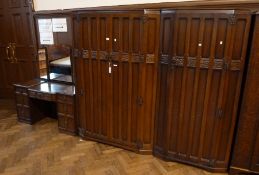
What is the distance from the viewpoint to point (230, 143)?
2.58 meters

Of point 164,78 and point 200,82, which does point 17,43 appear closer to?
point 164,78

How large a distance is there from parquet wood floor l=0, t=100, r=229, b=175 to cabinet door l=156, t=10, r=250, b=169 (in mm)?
324

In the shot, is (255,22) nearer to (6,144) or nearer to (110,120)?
(110,120)

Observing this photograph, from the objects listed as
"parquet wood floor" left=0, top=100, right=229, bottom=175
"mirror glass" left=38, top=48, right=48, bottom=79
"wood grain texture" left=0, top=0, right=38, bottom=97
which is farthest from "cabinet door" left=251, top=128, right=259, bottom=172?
"wood grain texture" left=0, top=0, right=38, bottom=97

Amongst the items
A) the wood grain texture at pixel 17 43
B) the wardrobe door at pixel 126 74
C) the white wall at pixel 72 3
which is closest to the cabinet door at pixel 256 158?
the wardrobe door at pixel 126 74

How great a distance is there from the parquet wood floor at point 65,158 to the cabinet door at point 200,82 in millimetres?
324

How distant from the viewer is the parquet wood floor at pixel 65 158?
8.91 ft

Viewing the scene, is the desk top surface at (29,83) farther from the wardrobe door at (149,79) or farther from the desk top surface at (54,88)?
the wardrobe door at (149,79)

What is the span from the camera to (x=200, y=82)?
8.24 ft

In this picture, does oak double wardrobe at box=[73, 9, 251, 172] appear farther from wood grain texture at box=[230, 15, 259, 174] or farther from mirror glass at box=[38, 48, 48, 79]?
mirror glass at box=[38, 48, 48, 79]

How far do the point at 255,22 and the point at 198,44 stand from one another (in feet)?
1.91

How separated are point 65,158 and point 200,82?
2.07 metres

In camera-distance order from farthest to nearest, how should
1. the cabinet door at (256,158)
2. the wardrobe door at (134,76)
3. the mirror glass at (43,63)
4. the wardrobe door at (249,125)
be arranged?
the mirror glass at (43,63) < the wardrobe door at (134,76) < the cabinet door at (256,158) < the wardrobe door at (249,125)

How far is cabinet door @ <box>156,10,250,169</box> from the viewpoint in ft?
7.51
